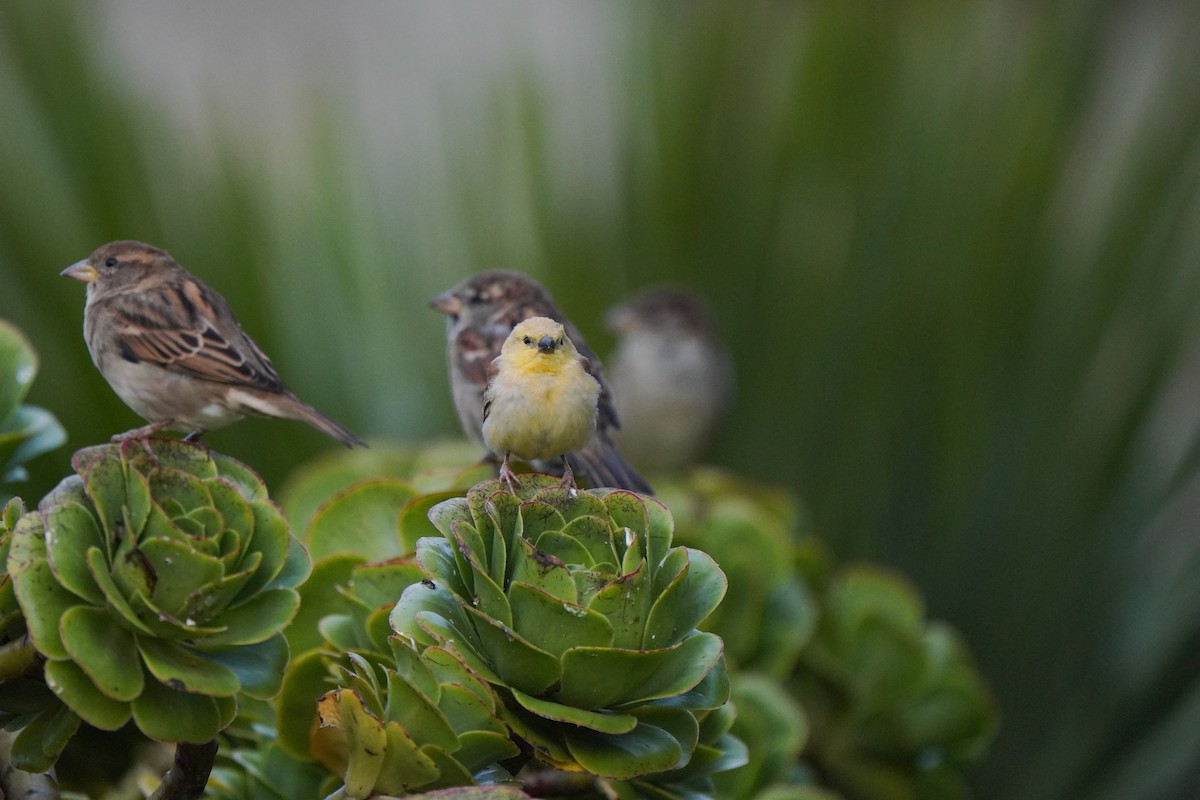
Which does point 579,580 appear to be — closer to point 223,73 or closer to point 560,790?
point 560,790

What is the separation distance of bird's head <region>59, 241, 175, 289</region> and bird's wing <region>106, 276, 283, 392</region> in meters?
0.02

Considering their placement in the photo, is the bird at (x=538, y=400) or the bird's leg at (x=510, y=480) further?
the bird at (x=538, y=400)

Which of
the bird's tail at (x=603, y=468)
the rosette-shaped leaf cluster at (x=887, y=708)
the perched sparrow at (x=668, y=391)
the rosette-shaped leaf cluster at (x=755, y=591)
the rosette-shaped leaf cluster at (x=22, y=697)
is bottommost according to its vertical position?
the perched sparrow at (x=668, y=391)

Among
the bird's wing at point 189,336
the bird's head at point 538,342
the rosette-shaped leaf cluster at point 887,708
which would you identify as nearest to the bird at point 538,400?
the bird's head at point 538,342

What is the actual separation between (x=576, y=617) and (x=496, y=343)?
1.12 meters

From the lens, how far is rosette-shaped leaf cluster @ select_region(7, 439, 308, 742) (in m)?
1.03

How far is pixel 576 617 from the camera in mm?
1032

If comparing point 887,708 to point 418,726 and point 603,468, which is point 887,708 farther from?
point 418,726

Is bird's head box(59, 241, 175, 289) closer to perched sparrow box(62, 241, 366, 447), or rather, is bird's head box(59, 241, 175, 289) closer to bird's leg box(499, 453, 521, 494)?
perched sparrow box(62, 241, 366, 447)

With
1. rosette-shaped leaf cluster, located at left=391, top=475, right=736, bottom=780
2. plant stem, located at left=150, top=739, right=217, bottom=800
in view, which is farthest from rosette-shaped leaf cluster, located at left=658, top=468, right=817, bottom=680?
plant stem, located at left=150, top=739, right=217, bottom=800

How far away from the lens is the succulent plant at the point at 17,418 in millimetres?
1361

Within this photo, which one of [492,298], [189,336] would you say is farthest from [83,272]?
[492,298]

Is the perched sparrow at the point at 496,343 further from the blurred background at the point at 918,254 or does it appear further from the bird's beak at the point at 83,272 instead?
the blurred background at the point at 918,254

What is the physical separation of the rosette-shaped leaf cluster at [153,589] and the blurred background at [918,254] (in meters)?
1.83
